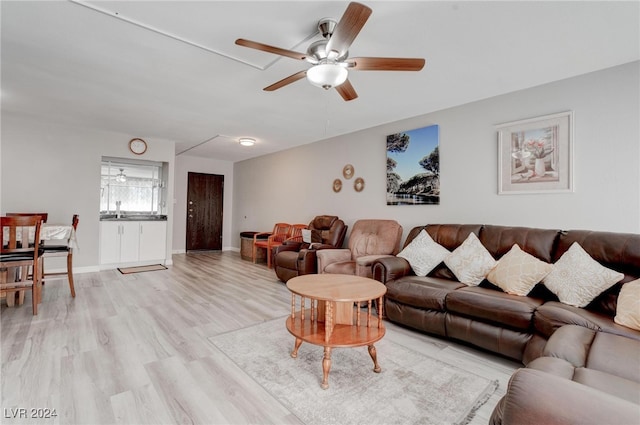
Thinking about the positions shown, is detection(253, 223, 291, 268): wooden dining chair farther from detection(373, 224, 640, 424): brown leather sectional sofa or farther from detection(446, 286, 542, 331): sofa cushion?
detection(446, 286, 542, 331): sofa cushion

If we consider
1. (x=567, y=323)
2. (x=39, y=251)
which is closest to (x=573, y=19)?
(x=567, y=323)

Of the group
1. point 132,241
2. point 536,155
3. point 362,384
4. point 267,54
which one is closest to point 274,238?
point 132,241

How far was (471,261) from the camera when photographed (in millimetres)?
2881

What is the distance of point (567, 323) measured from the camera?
1948mm

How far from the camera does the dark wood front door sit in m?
7.64

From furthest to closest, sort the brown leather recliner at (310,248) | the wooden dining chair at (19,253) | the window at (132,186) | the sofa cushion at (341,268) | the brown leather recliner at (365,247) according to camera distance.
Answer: the window at (132,186)
the brown leather recliner at (310,248)
the brown leather recliner at (365,247)
the sofa cushion at (341,268)
the wooden dining chair at (19,253)

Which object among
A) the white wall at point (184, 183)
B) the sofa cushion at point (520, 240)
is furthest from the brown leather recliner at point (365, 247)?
the white wall at point (184, 183)

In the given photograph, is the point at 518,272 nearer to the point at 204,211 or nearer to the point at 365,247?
Answer: the point at 365,247

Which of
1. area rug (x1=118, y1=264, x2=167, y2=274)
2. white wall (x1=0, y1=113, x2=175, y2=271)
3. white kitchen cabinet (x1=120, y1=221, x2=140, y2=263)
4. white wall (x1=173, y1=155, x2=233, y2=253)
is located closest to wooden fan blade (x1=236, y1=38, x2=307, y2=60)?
white wall (x1=0, y1=113, x2=175, y2=271)

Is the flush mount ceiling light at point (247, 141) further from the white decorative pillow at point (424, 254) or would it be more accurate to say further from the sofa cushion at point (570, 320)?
the sofa cushion at point (570, 320)

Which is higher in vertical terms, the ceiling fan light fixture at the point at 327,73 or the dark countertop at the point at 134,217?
the ceiling fan light fixture at the point at 327,73

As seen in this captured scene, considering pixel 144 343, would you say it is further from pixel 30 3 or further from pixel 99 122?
pixel 99 122

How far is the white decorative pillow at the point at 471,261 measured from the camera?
2803 millimetres

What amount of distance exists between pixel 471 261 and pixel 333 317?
1561mm
